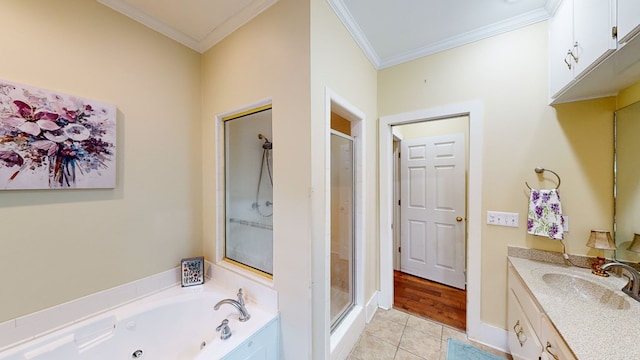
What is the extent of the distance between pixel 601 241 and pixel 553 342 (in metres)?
0.94

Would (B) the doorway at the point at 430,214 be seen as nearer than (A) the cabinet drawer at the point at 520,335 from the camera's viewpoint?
No

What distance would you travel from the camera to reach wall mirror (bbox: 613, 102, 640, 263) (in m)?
1.26

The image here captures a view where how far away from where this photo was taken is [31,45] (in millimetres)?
1218

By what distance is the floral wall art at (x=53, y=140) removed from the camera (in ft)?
3.76

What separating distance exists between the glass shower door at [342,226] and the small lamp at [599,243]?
163 cm

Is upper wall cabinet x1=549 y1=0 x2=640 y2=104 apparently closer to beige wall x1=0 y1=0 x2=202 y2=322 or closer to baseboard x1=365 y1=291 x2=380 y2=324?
baseboard x1=365 y1=291 x2=380 y2=324

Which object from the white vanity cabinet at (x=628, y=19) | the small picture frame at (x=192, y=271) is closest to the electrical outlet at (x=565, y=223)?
the white vanity cabinet at (x=628, y=19)

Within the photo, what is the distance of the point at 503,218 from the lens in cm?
171

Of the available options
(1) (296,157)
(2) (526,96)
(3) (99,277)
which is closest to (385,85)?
(2) (526,96)

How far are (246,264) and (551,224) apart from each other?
2.34 meters

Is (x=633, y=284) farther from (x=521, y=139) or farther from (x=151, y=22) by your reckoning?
(x=151, y=22)

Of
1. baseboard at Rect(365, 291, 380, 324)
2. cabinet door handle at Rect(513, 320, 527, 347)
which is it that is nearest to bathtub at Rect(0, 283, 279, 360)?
baseboard at Rect(365, 291, 380, 324)

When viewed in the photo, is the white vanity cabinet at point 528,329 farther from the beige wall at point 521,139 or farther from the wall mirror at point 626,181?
the wall mirror at point 626,181

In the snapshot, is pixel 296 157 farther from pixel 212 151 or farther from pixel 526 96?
pixel 526 96
